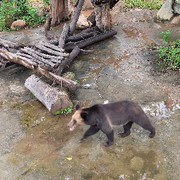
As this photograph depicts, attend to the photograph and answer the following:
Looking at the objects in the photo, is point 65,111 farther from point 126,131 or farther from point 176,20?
point 176,20

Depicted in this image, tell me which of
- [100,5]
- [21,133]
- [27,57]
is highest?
[100,5]

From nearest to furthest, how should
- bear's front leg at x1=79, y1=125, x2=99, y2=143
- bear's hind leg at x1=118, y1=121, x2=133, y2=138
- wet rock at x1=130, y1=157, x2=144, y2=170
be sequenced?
wet rock at x1=130, y1=157, x2=144, y2=170
bear's front leg at x1=79, y1=125, x2=99, y2=143
bear's hind leg at x1=118, y1=121, x2=133, y2=138

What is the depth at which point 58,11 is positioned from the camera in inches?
405

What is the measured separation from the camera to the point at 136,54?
7.43 m

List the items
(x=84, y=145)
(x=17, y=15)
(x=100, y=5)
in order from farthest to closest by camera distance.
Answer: (x=17, y=15), (x=100, y=5), (x=84, y=145)

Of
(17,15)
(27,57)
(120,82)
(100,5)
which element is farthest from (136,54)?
(17,15)

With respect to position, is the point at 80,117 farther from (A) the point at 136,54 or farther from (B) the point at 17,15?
(B) the point at 17,15

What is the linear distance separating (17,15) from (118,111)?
9.10 m

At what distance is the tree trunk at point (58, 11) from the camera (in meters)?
10.0

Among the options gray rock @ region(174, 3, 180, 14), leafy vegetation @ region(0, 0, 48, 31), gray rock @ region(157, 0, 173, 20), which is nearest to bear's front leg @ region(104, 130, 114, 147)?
gray rock @ region(157, 0, 173, 20)

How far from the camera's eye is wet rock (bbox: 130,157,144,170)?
152 inches

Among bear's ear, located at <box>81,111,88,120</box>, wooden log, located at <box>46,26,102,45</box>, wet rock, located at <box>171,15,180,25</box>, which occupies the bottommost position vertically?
wooden log, located at <box>46,26,102,45</box>

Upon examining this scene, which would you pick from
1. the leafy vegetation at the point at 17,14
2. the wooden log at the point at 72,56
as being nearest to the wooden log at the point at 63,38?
the wooden log at the point at 72,56

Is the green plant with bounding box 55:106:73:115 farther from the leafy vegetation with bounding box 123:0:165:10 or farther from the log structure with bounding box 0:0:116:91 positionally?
the leafy vegetation with bounding box 123:0:165:10
